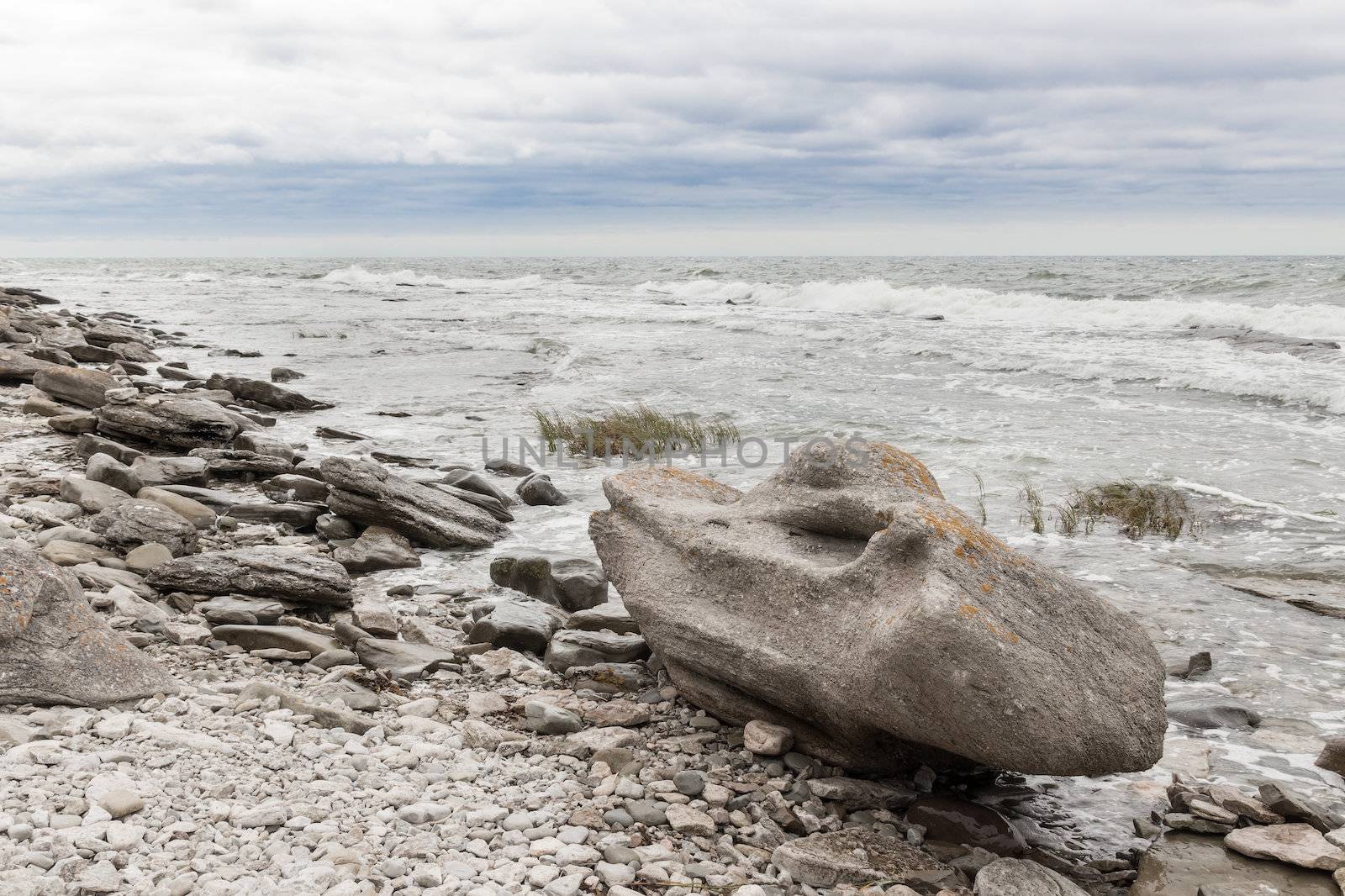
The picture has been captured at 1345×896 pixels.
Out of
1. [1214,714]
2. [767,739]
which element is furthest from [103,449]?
[1214,714]

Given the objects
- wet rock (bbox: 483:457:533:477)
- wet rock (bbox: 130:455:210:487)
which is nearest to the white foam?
wet rock (bbox: 483:457:533:477)

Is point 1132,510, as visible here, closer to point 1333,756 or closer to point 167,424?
point 1333,756

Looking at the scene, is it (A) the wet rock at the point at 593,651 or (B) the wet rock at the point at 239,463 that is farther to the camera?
(B) the wet rock at the point at 239,463

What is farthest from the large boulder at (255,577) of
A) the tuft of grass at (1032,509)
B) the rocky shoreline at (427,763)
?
the tuft of grass at (1032,509)

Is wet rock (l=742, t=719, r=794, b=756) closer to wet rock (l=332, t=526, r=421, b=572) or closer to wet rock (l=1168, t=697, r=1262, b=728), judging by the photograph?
wet rock (l=1168, t=697, r=1262, b=728)

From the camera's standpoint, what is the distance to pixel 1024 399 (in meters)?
18.8

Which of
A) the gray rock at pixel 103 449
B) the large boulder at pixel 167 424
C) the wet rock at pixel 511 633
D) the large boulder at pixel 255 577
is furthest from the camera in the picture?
the large boulder at pixel 167 424

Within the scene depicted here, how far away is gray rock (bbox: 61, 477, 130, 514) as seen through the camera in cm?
858

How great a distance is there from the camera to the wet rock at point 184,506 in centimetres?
860

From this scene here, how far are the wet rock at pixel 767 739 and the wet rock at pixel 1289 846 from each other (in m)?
2.05

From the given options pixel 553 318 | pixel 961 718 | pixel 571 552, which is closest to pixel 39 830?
pixel 961 718

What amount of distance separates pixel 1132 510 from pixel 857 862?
293 inches

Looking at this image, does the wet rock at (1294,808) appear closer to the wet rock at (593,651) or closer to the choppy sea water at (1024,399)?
the choppy sea water at (1024,399)

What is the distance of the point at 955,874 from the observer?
13.8ft
